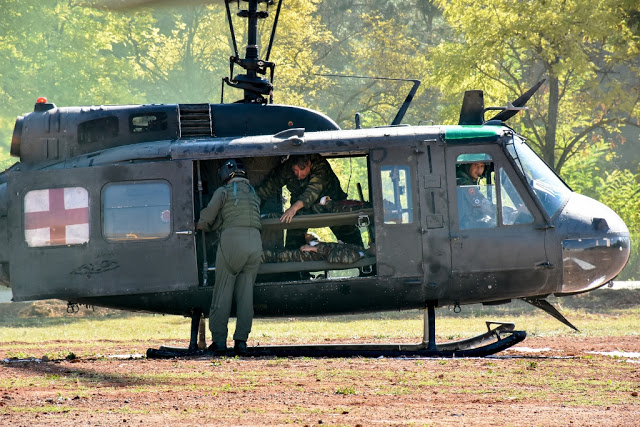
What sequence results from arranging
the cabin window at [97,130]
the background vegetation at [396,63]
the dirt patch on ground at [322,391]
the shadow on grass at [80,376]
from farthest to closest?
the background vegetation at [396,63] → the cabin window at [97,130] → the shadow on grass at [80,376] → the dirt patch on ground at [322,391]

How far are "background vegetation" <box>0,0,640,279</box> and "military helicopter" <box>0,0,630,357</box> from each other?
5849 millimetres

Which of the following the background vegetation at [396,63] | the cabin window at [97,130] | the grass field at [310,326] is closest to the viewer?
the cabin window at [97,130]

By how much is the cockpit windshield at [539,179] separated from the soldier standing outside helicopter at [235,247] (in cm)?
319

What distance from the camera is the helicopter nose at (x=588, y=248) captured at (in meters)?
11.9

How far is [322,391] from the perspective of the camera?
880 centimetres

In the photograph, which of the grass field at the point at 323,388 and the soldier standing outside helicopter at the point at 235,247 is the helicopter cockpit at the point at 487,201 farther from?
the soldier standing outside helicopter at the point at 235,247

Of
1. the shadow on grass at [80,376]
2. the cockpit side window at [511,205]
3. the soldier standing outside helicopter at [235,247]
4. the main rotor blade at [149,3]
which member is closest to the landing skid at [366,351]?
the soldier standing outside helicopter at [235,247]

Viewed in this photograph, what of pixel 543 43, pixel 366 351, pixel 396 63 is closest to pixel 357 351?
pixel 366 351

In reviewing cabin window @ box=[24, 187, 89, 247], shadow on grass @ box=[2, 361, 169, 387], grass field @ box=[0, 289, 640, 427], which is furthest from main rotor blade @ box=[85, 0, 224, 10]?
shadow on grass @ box=[2, 361, 169, 387]

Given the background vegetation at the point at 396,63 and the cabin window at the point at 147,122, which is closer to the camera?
the cabin window at the point at 147,122

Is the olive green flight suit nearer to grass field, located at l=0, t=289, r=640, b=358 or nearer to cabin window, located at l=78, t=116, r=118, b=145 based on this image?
cabin window, located at l=78, t=116, r=118, b=145

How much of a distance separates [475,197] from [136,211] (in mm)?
4017

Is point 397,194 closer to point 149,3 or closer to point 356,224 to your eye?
point 356,224

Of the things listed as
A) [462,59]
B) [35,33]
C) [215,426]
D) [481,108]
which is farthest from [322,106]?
[215,426]
